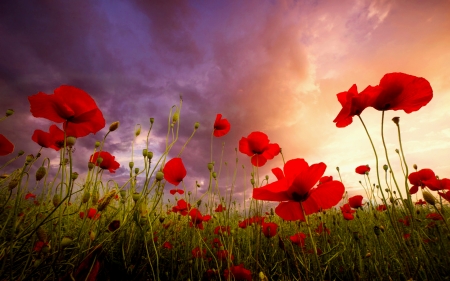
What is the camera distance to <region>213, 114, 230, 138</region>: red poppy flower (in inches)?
115

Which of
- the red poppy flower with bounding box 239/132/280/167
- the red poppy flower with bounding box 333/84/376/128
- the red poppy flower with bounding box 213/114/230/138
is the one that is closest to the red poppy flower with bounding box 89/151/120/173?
the red poppy flower with bounding box 213/114/230/138

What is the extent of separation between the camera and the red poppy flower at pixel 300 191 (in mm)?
1184

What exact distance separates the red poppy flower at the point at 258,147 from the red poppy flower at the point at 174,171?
2.32ft

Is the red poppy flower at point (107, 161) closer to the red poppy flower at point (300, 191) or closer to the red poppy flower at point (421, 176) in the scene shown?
the red poppy flower at point (300, 191)

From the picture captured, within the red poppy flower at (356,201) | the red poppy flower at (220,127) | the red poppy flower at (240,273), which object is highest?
the red poppy flower at (220,127)

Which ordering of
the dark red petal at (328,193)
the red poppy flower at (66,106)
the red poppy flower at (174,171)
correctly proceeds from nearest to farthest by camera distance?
the dark red petal at (328,193) → the red poppy flower at (66,106) → the red poppy flower at (174,171)

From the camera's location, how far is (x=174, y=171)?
231cm

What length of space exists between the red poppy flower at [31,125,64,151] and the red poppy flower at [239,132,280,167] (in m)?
1.78

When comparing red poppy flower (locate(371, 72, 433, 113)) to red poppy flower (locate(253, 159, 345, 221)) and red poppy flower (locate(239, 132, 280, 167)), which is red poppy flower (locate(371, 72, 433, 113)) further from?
red poppy flower (locate(239, 132, 280, 167))

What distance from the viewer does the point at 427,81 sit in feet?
4.89

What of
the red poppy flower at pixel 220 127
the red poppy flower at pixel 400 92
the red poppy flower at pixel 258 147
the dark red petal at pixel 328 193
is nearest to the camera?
the dark red petal at pixel 328 193

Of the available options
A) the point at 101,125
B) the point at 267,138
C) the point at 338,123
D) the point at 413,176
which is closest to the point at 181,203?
the point at 267,138

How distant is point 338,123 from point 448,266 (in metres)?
1.50

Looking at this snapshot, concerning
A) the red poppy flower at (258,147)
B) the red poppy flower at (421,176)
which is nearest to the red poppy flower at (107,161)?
the red poppy flower at (258,147)
